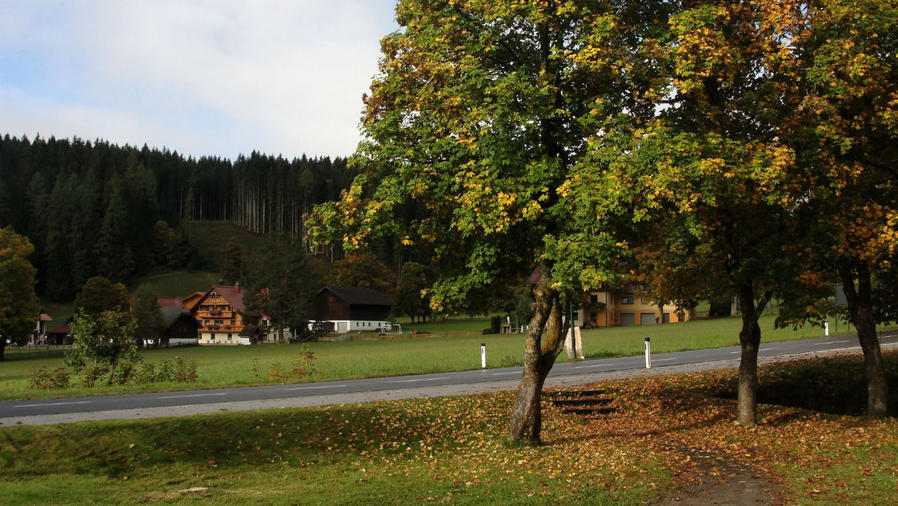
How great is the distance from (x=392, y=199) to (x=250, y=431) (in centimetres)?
556

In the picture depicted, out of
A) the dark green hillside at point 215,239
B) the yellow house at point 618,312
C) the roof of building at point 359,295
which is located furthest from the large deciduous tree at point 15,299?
the dark green hillside at point 215,239

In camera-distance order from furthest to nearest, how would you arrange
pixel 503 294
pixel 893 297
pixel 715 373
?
pixel 715 373 → pixel 893 297 → pixel 503 294

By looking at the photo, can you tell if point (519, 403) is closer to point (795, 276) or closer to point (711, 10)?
point (795, 276)

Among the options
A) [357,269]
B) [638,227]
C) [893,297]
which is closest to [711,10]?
[638,227]

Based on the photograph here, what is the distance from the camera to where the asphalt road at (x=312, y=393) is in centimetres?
1752

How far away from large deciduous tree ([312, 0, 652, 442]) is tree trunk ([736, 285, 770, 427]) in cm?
525

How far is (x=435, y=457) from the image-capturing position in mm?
14219

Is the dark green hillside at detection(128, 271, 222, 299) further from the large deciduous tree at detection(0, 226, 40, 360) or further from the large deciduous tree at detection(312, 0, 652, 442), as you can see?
the large deciduous tree at detection(312, 0, 652, 442)

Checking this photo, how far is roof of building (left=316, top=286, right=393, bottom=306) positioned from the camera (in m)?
105

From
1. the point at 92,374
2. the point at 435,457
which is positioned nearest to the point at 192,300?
the point at 92,374

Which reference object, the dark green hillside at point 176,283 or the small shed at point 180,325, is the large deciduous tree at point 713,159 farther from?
the dark green hillside at point 176,283

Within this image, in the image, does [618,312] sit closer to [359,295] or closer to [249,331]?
[359,295]

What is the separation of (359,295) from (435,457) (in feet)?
311

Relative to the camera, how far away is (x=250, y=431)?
48.7 ft
